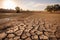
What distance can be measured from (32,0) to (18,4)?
3.76ft

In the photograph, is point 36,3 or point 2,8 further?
point 36,3

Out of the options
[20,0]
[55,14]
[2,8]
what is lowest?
[55,14]

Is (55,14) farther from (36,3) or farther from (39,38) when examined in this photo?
(39,38)

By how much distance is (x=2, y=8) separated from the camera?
7.57m

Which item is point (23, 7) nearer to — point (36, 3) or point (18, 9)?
point (18, 9)

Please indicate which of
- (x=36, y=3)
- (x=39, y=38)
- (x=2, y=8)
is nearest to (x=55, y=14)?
(x=36, y=3)

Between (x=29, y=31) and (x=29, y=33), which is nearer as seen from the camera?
(x=29, y=33)

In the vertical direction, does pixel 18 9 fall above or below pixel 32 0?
below

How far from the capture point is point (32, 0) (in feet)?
28.1

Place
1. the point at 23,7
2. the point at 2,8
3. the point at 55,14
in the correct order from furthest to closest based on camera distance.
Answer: the point at 55,14, the point at 23,7, the point at 2,8

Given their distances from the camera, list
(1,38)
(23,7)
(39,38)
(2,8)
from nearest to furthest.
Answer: (1,38), (39,38), (2,8), (23,7)

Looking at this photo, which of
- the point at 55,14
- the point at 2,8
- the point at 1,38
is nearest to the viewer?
the point at 1,38

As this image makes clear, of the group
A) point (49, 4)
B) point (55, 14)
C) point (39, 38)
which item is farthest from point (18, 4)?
point (39, 38)

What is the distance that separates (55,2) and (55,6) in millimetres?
310
